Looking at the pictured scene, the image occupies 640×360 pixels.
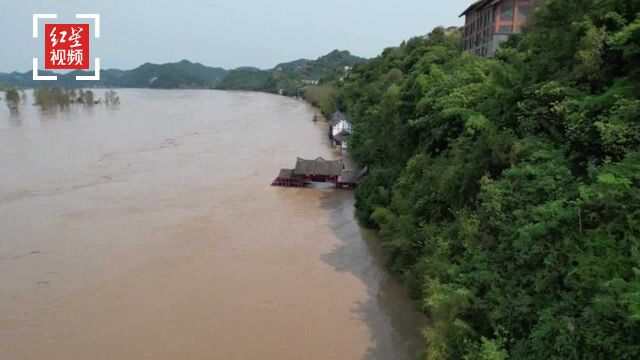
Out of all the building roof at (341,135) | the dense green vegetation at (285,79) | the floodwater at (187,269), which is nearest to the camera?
the floodwater at (187,269)

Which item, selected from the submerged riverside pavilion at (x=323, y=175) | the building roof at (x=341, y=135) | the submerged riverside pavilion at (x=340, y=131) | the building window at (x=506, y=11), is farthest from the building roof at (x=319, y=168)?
the building window at (x=506, y=11)

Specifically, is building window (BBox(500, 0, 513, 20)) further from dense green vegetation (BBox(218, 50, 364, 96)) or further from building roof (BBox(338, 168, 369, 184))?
dense green vegetation (BBox(218, 50, 364, 96))

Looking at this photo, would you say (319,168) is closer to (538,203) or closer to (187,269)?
(187,269)

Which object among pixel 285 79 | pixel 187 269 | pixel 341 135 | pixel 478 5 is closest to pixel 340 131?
pixel 341 135

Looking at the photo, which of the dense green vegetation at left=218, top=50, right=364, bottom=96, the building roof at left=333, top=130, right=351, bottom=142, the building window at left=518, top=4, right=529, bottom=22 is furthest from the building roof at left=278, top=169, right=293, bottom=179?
the dense green vegetation at left=218, top=50, right=364, bottom=96

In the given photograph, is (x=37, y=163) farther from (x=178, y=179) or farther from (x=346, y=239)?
(x=346, y=239)

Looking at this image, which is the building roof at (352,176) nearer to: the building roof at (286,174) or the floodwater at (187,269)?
the floodwater at (187,269)

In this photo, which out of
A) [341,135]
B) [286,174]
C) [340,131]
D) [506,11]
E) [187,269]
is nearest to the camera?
[187,269]

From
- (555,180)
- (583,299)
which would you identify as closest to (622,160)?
(555,180)
